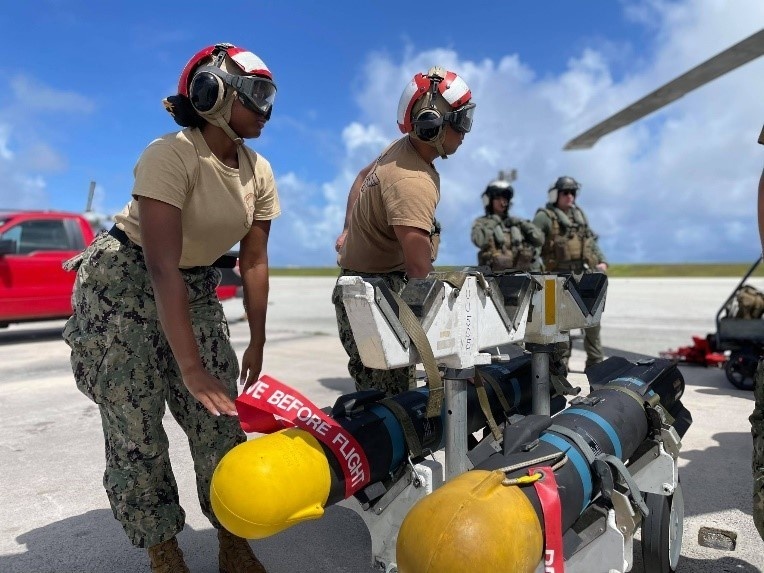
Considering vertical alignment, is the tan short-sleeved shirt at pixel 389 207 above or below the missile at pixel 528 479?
above

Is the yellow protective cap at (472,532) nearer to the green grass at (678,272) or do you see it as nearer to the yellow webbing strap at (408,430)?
the yellow webbing strap at (408,430)

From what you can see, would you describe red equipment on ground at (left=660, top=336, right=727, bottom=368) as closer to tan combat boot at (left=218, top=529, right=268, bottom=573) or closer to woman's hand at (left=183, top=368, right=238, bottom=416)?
tan combat boot at (left=218, top=529, right=268, bottom=573)

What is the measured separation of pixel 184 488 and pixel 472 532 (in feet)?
8.37

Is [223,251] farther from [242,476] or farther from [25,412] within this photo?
[25,412]

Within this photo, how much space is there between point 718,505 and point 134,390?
9.53 feet

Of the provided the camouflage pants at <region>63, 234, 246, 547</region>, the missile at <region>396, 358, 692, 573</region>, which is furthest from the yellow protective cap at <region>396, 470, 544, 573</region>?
the camouflage pants at <region>63, 234, 246, 547</region>

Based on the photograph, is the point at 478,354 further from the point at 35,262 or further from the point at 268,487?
the point at 35,262

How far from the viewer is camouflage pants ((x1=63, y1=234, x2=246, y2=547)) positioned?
2.21 meters

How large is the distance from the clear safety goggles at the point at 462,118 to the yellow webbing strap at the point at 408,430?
1.24 m

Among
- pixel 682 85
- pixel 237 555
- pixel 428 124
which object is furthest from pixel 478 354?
pixel 682 85

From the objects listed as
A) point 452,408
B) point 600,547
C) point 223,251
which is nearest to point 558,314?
point 452,408

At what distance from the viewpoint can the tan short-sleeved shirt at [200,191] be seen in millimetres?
2027

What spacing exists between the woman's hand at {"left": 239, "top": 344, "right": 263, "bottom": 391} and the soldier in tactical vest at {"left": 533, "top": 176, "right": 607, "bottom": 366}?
17.2ft

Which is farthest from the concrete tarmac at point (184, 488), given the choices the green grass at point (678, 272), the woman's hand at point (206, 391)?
the green grass at point (678, 272)
